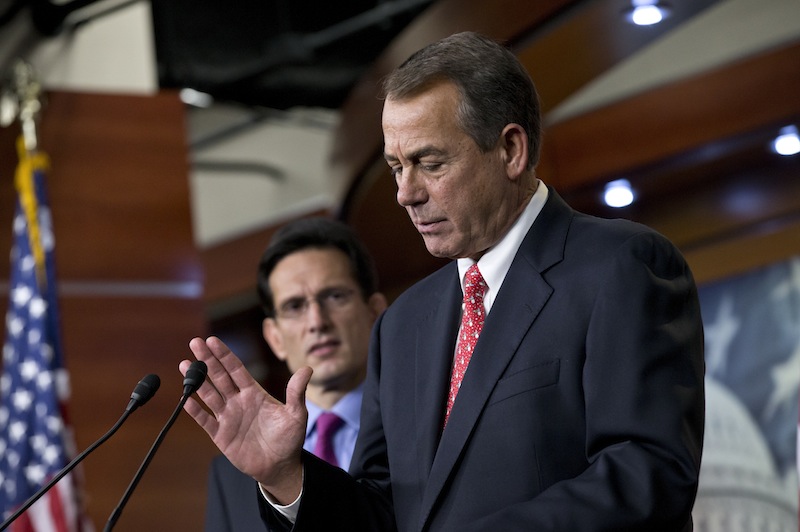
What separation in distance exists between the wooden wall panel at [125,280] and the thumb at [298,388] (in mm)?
3673

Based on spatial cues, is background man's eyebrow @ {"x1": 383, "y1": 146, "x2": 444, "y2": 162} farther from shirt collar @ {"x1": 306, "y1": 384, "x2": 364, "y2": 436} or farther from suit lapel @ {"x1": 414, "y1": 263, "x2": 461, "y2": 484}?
shirt collar @ {"x1": 306, "y1": 384, "x2": 364, "y2": 436}

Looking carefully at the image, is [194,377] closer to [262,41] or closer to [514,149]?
[514,149]

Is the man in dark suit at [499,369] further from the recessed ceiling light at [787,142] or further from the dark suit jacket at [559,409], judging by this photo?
the recessed ceiling light at [787,142]

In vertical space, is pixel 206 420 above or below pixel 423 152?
below

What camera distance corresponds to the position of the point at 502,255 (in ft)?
6.66

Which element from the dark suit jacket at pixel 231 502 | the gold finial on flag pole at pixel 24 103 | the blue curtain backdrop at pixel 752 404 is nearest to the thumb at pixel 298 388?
the dark suit jacket at pixel 231 502

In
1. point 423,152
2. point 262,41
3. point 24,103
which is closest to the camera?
point 423,152

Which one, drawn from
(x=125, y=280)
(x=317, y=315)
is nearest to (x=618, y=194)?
(x=125, y=280)

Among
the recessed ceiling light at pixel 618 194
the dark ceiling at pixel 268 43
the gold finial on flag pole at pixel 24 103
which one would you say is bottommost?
the recessed ceiling light at pixel 618 194

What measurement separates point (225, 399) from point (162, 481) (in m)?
3.77

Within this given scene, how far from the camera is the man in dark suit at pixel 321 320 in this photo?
10.4 ft

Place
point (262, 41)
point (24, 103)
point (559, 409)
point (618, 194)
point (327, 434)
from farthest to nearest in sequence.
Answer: point (262, 41) < point (618, 194) < point (24, 103) < point (327, 434) < point (559, 409)

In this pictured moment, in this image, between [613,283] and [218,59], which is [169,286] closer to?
[218,59]

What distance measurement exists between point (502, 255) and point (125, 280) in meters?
4.13
